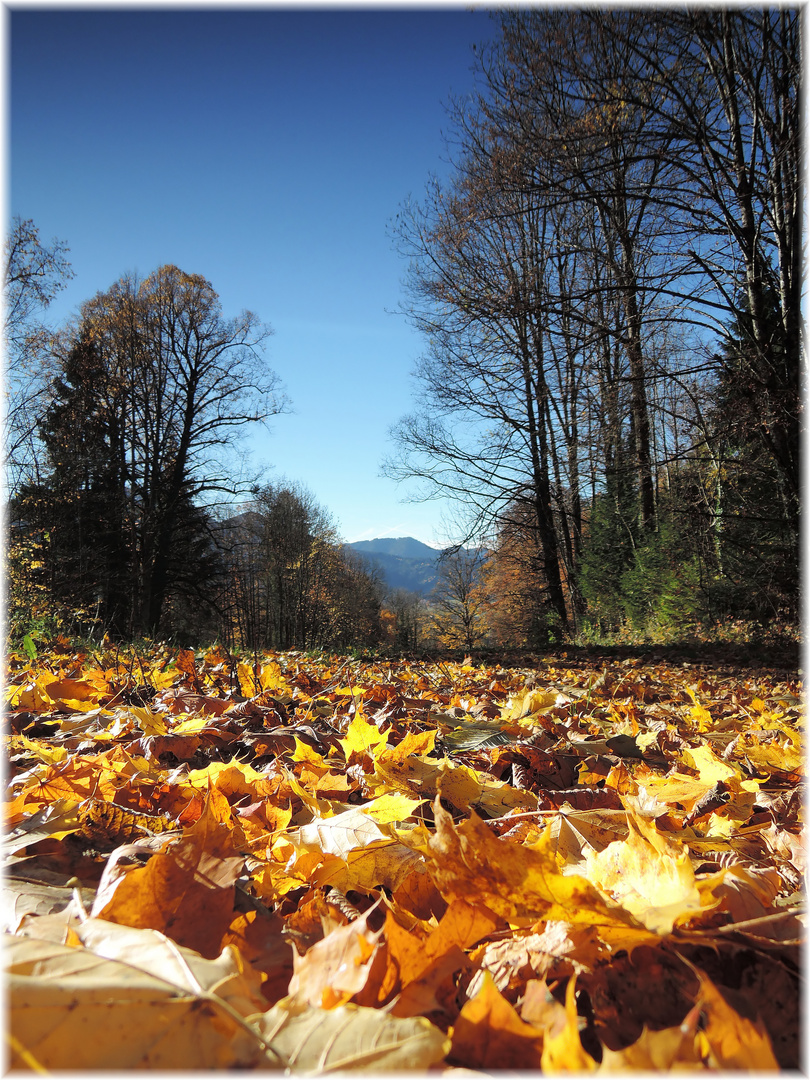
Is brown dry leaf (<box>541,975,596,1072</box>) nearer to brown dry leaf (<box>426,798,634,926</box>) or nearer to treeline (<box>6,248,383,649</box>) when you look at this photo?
brown dry leaf (<box>426,798,634,926</box>)

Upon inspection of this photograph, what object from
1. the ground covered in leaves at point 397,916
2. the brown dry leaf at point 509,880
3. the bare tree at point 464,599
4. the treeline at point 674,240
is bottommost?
the bare tree at point 464,599

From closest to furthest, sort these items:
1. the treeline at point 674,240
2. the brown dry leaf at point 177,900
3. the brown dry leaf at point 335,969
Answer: the brown dry leaf at point 335,969 < the brown dry leaf at point 177,900 < the treeline at point 674,240

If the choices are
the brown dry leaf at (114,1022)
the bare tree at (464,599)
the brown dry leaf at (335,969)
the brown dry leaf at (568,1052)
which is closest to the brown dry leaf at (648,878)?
the brown dry leaf at (568,1052)

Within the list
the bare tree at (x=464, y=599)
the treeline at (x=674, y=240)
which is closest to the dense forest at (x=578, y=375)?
the treeline at (x=674, y=240)

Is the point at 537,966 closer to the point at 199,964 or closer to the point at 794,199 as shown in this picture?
the point at 199,964

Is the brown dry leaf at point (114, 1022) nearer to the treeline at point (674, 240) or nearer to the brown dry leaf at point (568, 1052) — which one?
the brown dry leaf at point (568, 1052)

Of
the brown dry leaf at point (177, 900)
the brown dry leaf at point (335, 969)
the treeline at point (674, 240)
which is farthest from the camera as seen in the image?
the treeline at point (674, 240)

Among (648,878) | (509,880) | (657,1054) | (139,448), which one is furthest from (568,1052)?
(139,448)

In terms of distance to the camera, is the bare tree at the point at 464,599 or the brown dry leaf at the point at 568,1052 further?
the bare tree at the point at 464,599

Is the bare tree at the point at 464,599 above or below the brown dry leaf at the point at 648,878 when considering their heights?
below
